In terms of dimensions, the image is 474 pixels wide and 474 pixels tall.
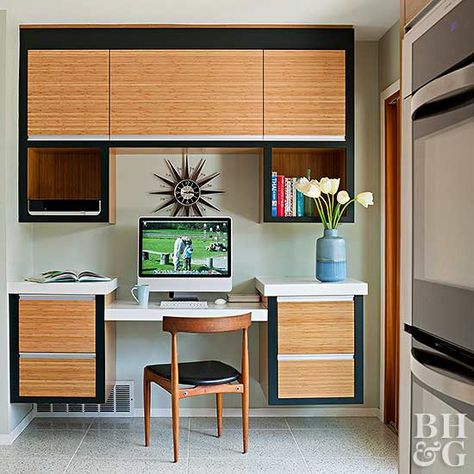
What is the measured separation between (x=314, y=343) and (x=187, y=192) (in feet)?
4.44

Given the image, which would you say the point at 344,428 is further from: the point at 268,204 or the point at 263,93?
the point at 263,93

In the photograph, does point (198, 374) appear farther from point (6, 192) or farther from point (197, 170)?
point (6, 192)

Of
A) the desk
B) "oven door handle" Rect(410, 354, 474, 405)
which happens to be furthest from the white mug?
"oven door handle" Rect(410, 354, 474, 405)

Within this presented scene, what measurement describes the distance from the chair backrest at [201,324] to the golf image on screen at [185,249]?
70 centimetres

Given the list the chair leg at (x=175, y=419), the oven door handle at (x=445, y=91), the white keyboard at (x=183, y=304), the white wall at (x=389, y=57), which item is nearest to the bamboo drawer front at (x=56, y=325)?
the white keyboard at (x=183, y=304)

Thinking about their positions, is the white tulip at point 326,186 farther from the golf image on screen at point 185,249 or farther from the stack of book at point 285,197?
the golf image on screen at point 185,249

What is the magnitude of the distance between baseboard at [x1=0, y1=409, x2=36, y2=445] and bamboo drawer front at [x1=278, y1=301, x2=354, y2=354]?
1704 millimetres

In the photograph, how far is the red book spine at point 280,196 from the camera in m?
4.45

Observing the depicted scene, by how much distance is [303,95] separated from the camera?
4359 mm

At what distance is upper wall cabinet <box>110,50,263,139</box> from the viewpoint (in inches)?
171

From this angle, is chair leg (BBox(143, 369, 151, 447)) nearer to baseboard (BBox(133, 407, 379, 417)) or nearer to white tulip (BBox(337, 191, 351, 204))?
baseboard (BBox(133, 407, 379, 417))

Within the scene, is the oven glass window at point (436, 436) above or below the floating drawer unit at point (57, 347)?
above

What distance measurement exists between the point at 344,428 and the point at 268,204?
1.54m

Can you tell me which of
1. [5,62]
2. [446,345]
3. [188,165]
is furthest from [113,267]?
[446,345]
